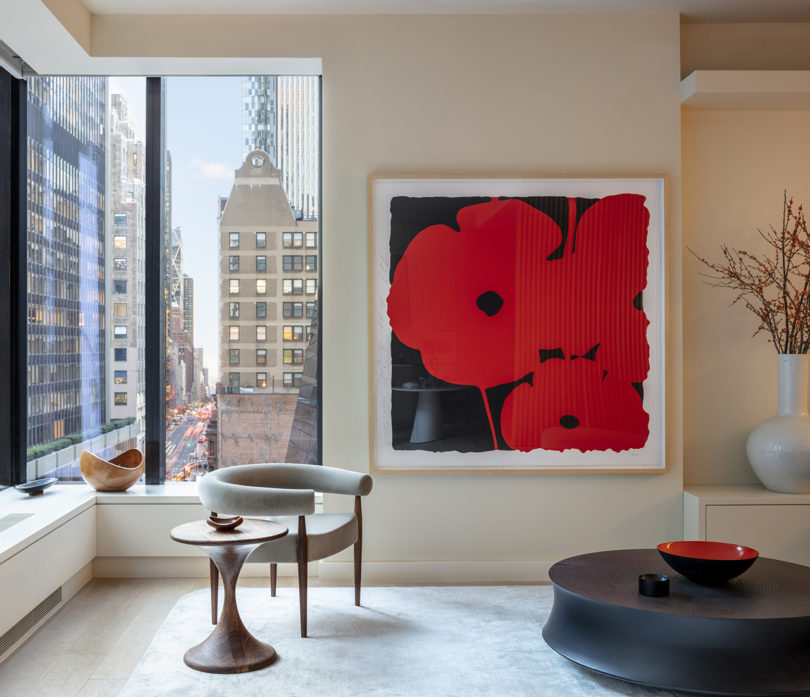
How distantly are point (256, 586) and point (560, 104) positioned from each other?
3047 mm

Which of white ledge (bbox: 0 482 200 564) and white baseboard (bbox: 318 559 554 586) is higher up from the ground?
white ledge (bbox: 0 482 200 564)

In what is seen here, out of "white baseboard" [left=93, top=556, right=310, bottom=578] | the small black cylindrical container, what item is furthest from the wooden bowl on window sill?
the small black cylindrical container

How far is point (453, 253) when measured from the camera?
4023mm

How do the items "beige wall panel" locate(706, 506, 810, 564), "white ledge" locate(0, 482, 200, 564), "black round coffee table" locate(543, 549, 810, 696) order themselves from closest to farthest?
"black round coffee table" locate(543, 549, 810, 696) < "white ledge" locate(0, 482, 200, 564) < "beige wall panel" locate(706, 506, 810, 564)

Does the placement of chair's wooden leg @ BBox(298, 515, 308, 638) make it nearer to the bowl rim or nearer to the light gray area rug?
the light gray area rug

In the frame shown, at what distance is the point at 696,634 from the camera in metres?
2.52

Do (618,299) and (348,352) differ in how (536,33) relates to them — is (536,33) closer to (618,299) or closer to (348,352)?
(618,299)

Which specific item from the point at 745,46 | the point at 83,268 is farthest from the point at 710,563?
the point at 83,268

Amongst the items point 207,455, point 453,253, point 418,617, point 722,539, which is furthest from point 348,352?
point 722,539

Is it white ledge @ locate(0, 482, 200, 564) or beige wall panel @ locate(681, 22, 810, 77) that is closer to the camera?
white ledge @ locate(0, 482, 200, 564)

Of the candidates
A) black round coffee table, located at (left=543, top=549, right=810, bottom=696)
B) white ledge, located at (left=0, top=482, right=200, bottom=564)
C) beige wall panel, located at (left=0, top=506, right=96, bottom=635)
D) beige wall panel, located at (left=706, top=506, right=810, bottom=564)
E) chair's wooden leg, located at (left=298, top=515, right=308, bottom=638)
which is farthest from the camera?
beige wall panel, located at (left=706, top=506, right=810, bottom=564)

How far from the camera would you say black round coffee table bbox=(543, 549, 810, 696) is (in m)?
2.48

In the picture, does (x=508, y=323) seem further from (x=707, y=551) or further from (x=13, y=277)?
(x=13, y=277)

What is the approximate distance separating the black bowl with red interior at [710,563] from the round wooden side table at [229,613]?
4.90 feet
